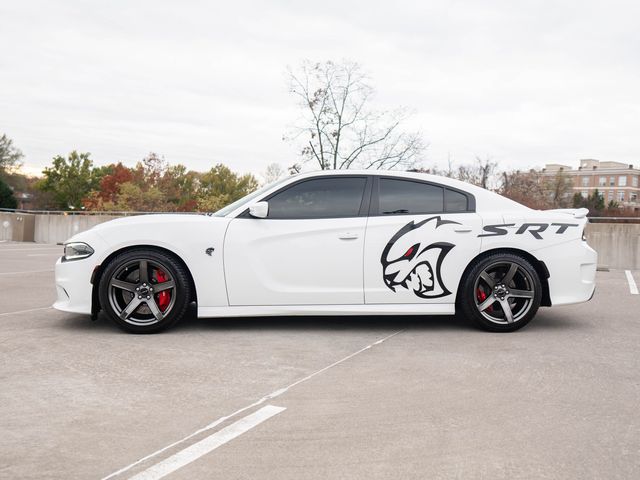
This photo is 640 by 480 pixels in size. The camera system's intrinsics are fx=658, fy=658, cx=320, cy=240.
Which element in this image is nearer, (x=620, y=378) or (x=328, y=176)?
(x=620, y=378)

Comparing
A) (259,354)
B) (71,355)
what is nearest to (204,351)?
(259,354)

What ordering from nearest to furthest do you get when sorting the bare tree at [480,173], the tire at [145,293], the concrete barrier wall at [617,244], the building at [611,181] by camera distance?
the tire at [145,293]
the concrete barrier wall at [617,244]
the bare tree at [480,173]
the building at [611,181]

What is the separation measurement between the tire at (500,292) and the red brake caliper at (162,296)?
260 cm

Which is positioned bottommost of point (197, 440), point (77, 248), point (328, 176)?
point (197, 440)

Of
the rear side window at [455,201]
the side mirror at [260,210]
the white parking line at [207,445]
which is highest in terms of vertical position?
the rear side window at [455,201]

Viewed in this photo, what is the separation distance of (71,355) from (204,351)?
0.95 m

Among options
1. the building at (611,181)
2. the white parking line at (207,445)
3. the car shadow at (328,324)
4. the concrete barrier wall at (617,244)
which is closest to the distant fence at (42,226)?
the concrete barrier wall at (617,244)

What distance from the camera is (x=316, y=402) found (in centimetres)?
365

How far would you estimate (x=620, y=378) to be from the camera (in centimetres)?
427

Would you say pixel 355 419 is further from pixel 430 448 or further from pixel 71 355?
pixel 71 355

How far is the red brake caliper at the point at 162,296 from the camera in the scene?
568 centimetres

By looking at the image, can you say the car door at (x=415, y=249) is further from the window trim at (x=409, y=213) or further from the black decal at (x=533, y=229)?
the black decal at (x=533, y=229)

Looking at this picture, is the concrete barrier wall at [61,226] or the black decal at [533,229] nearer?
the black decal at [533,229]

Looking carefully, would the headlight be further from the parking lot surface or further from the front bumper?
the parking lot surface
